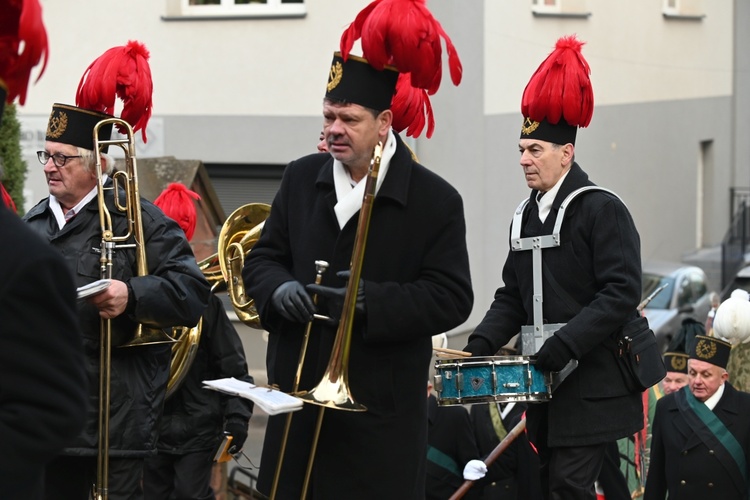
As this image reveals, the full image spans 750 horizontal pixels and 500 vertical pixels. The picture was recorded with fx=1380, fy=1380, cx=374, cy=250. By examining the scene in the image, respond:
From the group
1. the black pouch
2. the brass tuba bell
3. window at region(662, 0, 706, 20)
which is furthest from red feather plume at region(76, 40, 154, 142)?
window at region(662, 0, 706, 20)

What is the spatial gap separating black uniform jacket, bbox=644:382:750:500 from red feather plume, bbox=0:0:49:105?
4.91 meters

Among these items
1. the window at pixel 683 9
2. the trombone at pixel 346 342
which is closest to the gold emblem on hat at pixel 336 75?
the trombone at pixel 346 342

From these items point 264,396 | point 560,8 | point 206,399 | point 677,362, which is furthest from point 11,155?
point 560,8

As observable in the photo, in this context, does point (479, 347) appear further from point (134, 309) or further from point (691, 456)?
point (691, 456)

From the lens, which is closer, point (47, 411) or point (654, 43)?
point (47, 411)

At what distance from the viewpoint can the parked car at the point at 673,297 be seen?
15.8 meters

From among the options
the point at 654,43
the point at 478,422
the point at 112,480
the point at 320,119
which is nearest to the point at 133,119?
the point at 112,480

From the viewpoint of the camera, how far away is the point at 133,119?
6.00 meters

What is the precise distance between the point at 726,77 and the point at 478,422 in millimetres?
19503

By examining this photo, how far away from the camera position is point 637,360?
18.6ft

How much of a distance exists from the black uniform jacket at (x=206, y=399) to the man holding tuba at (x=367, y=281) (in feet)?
7.91

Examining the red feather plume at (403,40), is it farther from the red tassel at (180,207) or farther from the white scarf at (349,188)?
the red tassel at (180,207)

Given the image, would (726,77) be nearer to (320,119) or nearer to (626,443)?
(320,119)

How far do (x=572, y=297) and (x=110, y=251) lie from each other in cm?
189
